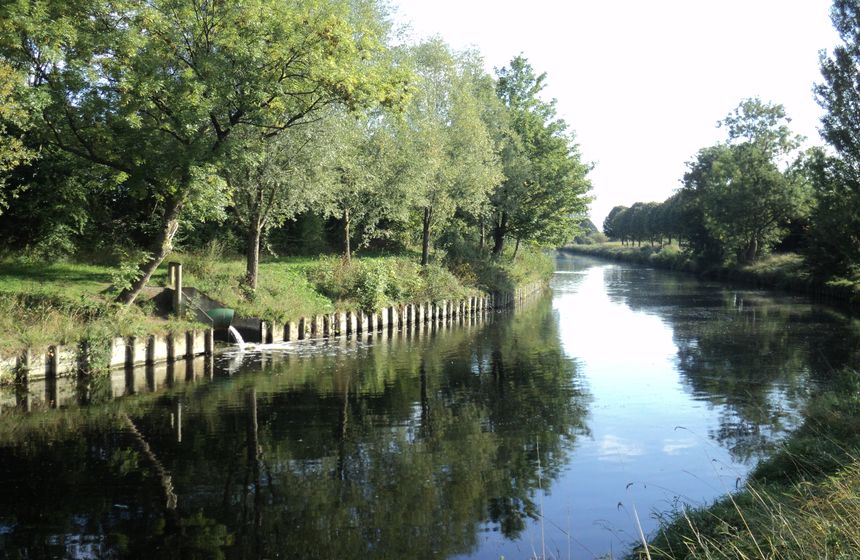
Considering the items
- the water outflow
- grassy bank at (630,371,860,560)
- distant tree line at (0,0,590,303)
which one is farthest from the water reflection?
distant tree line at (0,0,590,303)

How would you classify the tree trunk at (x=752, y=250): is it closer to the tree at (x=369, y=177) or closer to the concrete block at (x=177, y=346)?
the tree at (x=369, y=177)

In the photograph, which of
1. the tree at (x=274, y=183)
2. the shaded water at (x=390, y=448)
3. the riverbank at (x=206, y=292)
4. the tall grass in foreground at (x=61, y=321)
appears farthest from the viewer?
the tree at (x=274, y=183)

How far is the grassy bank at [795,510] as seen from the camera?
17.6 ft

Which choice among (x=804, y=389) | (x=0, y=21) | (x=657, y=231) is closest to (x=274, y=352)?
(x=0, y=21)

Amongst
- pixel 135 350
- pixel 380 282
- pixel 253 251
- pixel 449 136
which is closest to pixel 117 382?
pixel 135 350

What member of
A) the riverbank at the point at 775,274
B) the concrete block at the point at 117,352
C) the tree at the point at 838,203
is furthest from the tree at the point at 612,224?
the concrete block at the point at 117,352

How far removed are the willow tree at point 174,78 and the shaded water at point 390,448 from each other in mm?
5494

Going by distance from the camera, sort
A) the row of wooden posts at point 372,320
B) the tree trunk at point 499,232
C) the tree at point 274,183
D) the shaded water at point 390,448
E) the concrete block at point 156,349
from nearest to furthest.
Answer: the shaded water at point 390,448 → the concrete block at point 156,349 → the tree at point 274,183 → the row of wooden posts at point 372,320 → the tree trunk at point 499,232

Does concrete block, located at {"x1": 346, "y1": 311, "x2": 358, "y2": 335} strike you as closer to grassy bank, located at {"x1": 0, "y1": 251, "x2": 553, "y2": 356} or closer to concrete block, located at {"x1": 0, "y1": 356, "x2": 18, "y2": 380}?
grassy bank, located at {"x1": 0, "y1": 251, "x2": 553, "y2": 356}

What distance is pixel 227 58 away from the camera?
64.3 feet

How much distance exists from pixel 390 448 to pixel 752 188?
5237 centimetres

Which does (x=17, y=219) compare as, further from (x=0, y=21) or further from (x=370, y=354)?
(x=370, y=354)

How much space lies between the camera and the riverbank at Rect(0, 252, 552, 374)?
17156mm

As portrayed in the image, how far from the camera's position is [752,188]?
A: 56688mm
